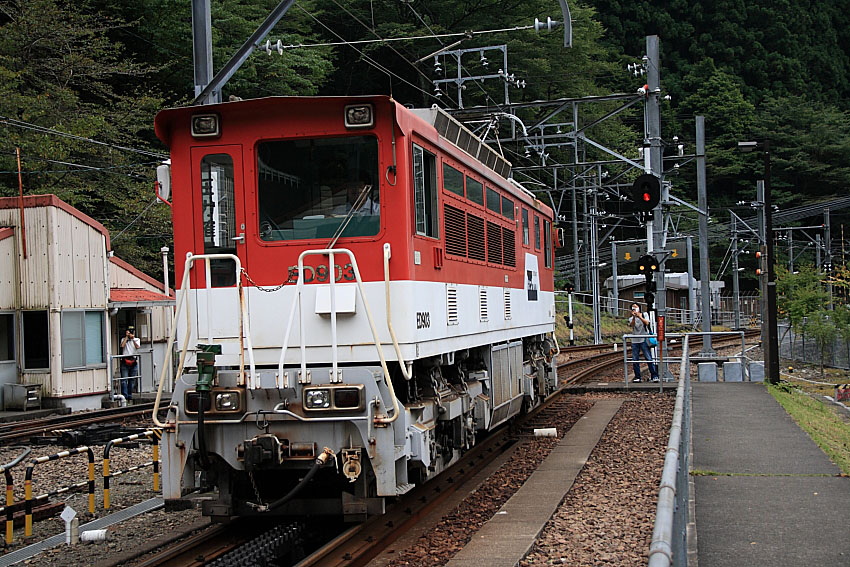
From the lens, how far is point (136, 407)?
64.9 feet

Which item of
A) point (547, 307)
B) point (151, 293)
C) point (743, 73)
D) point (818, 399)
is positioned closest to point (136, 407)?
point (151, 293)

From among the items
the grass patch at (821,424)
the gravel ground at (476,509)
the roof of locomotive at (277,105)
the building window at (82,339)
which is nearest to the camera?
the gravel ground at (476,509)

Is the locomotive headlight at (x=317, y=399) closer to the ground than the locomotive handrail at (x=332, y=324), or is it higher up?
closer to the ground

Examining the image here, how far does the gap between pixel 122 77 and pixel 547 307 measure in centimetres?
2299

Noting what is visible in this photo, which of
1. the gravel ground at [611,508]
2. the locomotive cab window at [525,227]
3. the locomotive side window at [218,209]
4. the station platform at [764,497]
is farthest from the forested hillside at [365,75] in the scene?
the station platform at [764,497]

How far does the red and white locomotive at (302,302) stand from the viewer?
7.95 meters

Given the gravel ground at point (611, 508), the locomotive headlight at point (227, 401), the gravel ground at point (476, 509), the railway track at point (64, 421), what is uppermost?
the locomotive headlight at point (227, 401)

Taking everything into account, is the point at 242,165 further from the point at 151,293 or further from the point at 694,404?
the point at 151,293

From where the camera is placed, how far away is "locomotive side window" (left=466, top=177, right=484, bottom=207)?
11255 millimetres

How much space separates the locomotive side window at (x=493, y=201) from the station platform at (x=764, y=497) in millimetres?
4134

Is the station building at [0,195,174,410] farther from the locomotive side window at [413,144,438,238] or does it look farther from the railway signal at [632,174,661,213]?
the locomotive side window at [413,144,438,238]

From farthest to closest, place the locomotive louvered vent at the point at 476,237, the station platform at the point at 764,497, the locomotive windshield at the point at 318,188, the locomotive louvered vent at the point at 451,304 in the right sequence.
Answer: the locomotive louvered vent at the point at 476,237
the locomotive louvered vent at the point at 451,304
the locomotive windshield at the point at 318,188
the station platform at the point at 764,497

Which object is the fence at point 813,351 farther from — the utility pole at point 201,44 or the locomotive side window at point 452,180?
the utility pole at point 201,44

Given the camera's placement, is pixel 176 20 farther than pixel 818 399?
Yes
